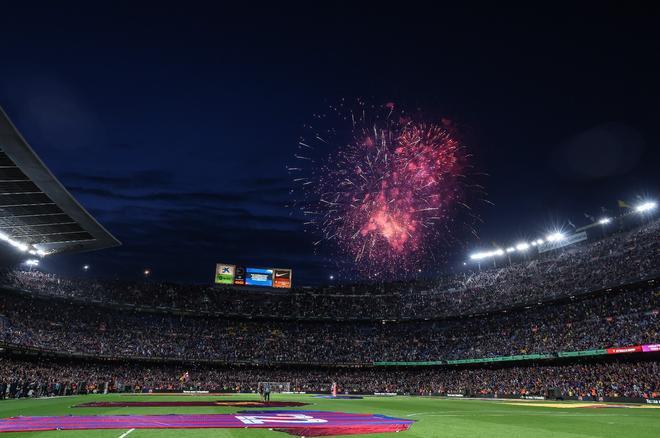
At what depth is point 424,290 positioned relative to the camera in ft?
281

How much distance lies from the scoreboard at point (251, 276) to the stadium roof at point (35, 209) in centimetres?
4463

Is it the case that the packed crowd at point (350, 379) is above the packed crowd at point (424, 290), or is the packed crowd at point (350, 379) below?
below

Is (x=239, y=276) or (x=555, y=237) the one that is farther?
(x=239, y=276)

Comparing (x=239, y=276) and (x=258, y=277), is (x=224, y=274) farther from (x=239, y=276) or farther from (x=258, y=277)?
(x=258, y=277)

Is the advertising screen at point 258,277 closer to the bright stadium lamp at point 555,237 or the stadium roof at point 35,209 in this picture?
the stadium roof at point 35,209

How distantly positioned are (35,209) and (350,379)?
2315 inches

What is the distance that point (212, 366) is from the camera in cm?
7462

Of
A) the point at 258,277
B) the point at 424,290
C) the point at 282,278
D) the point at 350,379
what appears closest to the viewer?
the point at 350,379

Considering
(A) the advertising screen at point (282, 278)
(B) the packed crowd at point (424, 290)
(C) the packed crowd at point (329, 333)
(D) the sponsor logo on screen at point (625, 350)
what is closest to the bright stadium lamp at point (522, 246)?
(B) the packed crowd at point (424, 290)

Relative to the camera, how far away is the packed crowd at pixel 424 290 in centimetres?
5894

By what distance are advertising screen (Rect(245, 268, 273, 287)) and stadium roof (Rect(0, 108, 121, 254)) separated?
4629 cm

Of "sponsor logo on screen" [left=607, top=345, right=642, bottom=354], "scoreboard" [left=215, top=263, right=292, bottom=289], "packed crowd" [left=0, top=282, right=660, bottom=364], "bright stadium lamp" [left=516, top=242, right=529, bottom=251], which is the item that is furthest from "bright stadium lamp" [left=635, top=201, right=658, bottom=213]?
"scoreboard" [left=215, top=263, right=292, bottom=289]

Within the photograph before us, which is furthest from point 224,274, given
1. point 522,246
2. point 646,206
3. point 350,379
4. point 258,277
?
point 646,206

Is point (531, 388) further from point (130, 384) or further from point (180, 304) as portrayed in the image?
point (180, 304)
